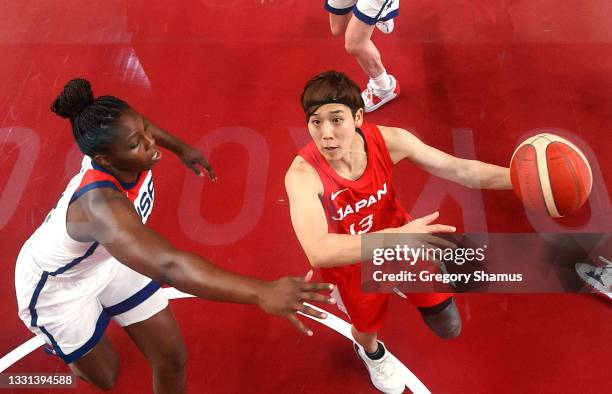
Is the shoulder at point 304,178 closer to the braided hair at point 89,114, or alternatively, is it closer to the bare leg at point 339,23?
the braided hair at point 89,114

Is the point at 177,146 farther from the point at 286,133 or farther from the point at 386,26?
the point at 386,26

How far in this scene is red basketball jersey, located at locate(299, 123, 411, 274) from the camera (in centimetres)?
210

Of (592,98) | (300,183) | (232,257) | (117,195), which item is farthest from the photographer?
(592,98)

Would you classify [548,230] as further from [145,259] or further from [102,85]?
[102,85]

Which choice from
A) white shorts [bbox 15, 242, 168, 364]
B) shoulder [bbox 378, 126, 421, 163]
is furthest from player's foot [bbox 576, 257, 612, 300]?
white shorts [bbox 15, 242, 168, 364]

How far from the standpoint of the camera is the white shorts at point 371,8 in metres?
2.92

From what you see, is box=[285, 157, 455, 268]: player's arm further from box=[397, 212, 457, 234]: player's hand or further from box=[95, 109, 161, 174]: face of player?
box=[95, 109, 161, 174]: face of player

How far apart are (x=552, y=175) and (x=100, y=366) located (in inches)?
72.9

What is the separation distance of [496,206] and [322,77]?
4.38 ft

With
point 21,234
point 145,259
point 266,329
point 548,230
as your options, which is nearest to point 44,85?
point 21,234

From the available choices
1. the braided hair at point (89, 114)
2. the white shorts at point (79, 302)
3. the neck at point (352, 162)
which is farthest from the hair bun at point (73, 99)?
the neck at point (352, 162)

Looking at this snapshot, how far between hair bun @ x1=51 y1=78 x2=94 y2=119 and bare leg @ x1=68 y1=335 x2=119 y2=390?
34.7 inches

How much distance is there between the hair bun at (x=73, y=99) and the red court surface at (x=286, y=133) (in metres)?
1.10

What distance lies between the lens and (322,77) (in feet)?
6.86
